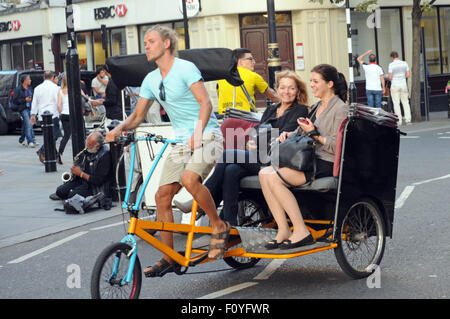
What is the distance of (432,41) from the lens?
3022 cm

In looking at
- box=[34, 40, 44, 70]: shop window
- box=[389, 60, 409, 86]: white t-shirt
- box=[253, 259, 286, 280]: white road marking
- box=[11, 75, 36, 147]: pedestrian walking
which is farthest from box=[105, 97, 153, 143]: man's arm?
box=[34, 40, 44, 70]: shop window

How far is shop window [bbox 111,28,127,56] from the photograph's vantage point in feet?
104

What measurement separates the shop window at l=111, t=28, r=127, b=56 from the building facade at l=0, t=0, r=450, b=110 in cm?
4

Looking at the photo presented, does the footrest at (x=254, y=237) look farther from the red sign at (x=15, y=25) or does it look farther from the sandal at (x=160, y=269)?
the red sign at (x=15, y=25)

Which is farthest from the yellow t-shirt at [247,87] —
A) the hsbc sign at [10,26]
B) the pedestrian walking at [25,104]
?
the hsbc sign at [10,26]

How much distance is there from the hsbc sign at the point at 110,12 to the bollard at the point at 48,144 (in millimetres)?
16737

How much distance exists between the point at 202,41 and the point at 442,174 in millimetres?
17429

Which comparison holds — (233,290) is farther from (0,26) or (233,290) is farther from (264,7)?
(0,26)

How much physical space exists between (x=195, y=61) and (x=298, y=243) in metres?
3.07

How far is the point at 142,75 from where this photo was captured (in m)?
8.39

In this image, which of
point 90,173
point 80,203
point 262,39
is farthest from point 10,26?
point 80,203

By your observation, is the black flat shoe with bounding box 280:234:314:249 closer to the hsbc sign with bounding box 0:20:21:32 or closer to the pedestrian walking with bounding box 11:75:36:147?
the pedestrian walking with bounding box 11:75:36:147

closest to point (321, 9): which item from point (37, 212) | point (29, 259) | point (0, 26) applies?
point (0, 26)

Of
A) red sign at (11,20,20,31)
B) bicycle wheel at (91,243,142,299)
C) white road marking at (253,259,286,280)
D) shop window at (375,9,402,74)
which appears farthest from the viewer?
red sign at (11,20,20,31)
